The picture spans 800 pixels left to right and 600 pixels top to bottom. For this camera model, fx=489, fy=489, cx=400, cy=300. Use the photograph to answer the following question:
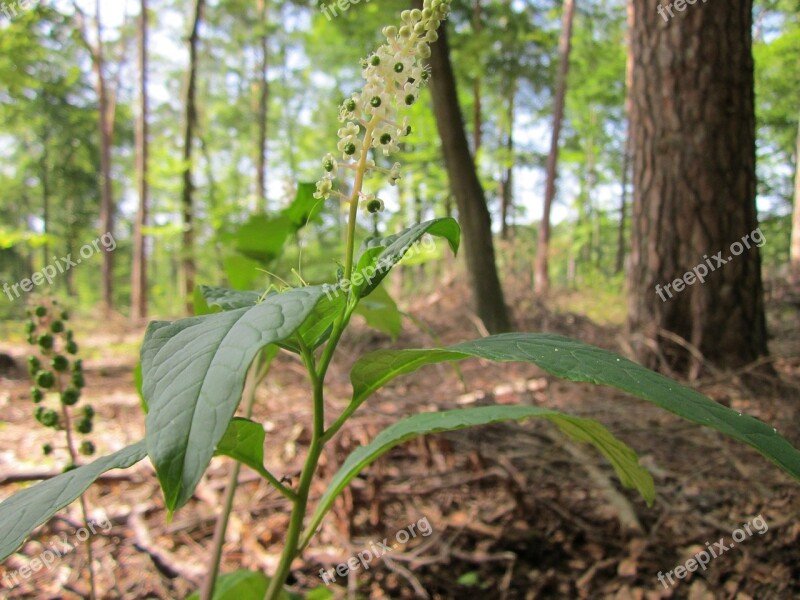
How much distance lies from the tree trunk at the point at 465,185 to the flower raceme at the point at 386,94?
101 inches

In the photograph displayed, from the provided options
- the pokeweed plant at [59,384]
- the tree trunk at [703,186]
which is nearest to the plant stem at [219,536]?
the pokeweed plant at [59,384]

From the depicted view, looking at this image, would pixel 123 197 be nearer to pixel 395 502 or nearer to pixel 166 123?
pixel 166 123

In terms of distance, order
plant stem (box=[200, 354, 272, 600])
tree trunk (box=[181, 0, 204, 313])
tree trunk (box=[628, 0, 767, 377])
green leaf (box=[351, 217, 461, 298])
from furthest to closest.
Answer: tree trunk (box=[181, 0, 204, 313]), tree trunk (box=[628, 0, 767, 377]), plant stem (box=[200, 354, 272, 600]), green leaf (box=[351, 217, 461, 298])

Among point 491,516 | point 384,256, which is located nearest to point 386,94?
point 384,256

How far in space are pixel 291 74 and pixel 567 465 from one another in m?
15.4

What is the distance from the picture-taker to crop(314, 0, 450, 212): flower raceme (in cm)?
86

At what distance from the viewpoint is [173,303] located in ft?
68.6

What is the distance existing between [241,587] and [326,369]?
659 millimetres

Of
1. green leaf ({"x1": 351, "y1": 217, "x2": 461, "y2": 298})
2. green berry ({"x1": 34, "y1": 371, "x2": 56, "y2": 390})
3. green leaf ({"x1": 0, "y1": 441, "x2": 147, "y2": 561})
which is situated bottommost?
green leaf ({"x1": 0, "y1": 441, "x2": 147, "y2": 561})

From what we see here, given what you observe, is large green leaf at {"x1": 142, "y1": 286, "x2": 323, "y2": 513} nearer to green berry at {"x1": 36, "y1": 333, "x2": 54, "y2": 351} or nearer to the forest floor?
green berry at {"x1": 36, "y1": 333, "x2": 54, "y2": 351}

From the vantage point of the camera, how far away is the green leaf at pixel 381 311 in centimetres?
134

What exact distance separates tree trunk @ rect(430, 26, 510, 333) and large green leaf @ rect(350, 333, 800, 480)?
8.66 ft

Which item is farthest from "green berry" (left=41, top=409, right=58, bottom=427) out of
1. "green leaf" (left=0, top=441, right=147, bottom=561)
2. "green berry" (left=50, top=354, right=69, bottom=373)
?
"green leaf" (left=0, top=441, right=147, bottom=561)

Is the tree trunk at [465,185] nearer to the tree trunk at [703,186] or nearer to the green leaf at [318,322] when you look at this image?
the tree trunk at [703,186]
